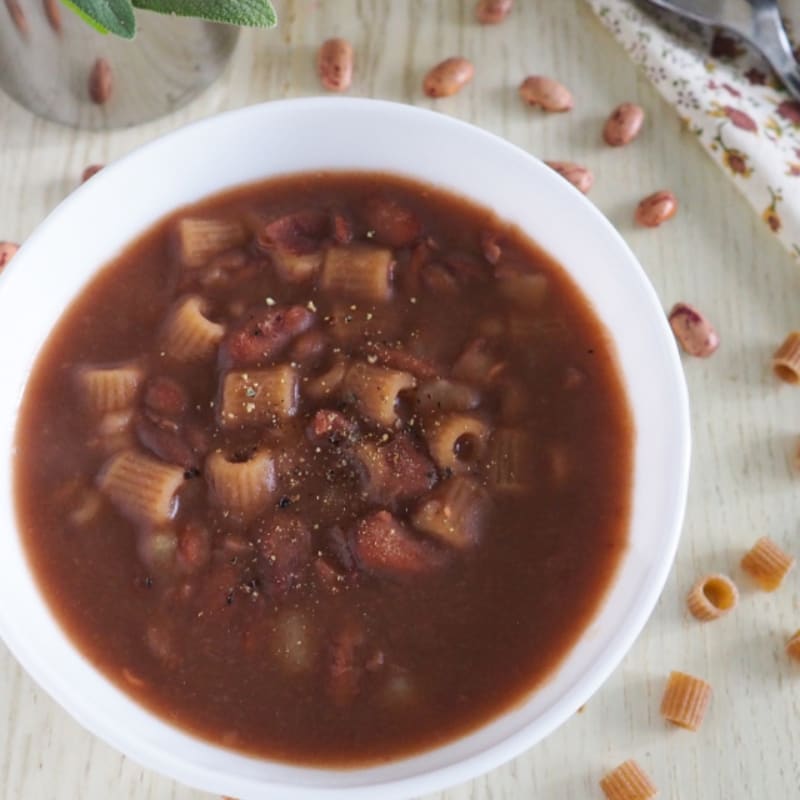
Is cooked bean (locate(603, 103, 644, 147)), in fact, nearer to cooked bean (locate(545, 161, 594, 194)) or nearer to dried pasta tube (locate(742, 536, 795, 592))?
cooked bean (locate(545, 161, 594, 194))

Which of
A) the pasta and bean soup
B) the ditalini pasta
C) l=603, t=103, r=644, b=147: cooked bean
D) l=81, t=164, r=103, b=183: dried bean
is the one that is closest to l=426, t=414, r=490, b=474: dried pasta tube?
the pasta and bean soup

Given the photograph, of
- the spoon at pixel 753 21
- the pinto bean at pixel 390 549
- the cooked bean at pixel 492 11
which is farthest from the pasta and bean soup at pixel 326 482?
the spoon at pixel 753 21

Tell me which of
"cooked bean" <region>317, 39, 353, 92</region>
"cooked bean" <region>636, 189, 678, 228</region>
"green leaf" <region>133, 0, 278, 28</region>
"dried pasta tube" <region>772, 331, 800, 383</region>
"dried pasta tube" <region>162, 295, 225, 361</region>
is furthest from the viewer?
"cooked bean" <region>317, 39, 353, 92</region>

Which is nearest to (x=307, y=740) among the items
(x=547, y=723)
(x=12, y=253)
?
(x=547, y=723)

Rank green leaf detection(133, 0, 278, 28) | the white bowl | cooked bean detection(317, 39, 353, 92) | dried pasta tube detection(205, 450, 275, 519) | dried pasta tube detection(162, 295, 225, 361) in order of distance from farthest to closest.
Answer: cooked bean detection(317, 39, 353, 92), green leaf detection(133, 0, 278, 28), dried pasta tube detection(162, 295, 225, 361), dried pasta tube detection(205, 450, 275, 519), the white bowl

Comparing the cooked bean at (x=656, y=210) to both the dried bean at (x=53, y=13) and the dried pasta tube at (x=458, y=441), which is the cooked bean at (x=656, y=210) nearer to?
the dried pasta tube at (x=458, y=441)

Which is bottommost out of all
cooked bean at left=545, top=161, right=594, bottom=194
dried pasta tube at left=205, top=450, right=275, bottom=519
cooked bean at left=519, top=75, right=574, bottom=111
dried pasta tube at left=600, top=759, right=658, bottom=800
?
dried pasta tube at left=600, top=759, right=658, bottom=800

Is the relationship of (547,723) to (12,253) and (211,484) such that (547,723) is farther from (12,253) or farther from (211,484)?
(12,253)
